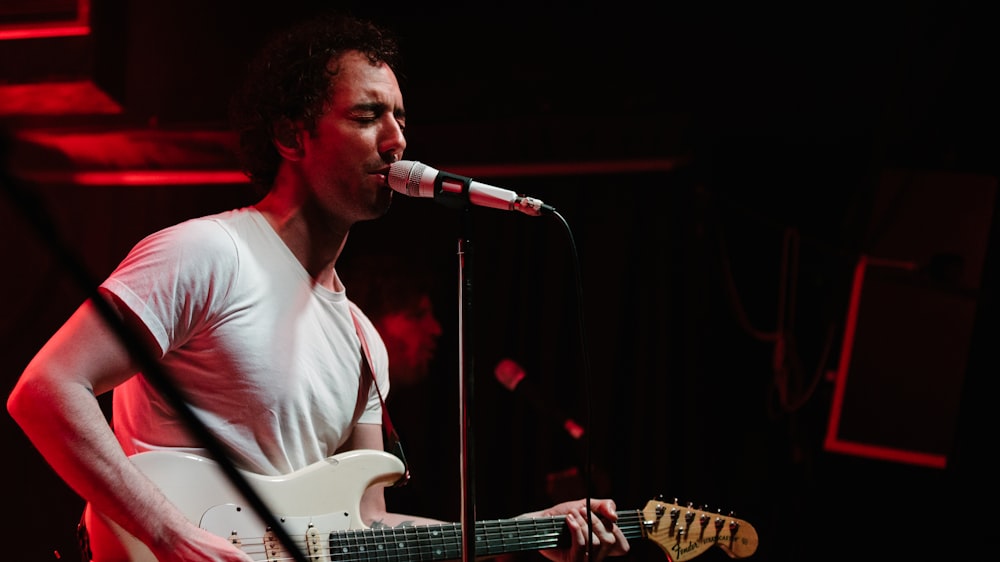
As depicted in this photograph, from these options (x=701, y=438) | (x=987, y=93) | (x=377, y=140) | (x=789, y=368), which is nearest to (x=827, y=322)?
(x=789, y=368)

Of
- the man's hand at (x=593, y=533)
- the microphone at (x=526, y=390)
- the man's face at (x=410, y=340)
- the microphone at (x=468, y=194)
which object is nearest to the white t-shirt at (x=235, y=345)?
the microphone at (x=468, y=194)

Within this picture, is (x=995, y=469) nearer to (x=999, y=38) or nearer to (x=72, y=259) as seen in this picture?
(x=999, y=38)

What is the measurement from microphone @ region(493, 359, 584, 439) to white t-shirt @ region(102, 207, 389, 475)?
5.50ft

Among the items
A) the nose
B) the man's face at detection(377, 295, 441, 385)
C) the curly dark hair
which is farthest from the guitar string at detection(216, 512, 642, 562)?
the man's face at detection(377, 295, 441, 385)

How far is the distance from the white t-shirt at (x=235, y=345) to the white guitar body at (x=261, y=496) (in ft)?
0.29

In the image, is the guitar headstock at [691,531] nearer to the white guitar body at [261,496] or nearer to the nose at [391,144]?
the white guitar body at [261,496]

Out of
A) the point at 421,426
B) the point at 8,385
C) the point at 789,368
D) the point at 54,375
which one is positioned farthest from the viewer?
the point at 421,426

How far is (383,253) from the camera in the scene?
419cm

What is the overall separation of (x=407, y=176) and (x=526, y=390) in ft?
6.99

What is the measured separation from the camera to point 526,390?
3.87 m

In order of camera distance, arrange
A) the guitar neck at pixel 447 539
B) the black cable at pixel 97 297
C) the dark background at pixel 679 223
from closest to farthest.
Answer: the black cable at pixel 97 297, the guitar neck at pixel 447 539, the dark background at pixel 679 223

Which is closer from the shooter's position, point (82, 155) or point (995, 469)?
point (995, 469)

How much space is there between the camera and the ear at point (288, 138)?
2.33 meters

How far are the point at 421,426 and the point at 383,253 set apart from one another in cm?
91
